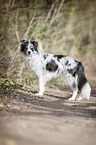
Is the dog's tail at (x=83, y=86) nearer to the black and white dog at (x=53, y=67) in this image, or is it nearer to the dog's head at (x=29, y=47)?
the black and white dog at (x=53, y=67)

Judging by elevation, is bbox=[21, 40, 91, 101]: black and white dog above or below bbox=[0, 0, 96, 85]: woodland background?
below

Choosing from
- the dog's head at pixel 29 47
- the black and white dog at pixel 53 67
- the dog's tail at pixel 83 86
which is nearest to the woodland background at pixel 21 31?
the dog's head at pixel 29 47

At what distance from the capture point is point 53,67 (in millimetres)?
6902

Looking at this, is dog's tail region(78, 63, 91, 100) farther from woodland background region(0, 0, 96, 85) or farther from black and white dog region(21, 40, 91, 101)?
woodland background region(0, 0, 96, 85)

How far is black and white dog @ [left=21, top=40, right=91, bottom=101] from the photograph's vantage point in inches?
253

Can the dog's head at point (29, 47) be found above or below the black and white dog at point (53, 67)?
above

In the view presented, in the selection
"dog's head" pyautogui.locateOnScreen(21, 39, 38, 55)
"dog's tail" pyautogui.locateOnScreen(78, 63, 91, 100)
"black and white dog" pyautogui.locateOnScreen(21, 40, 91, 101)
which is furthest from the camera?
"dog's head" pyautogui.locateOnScreen(21, 39, 38, 55)

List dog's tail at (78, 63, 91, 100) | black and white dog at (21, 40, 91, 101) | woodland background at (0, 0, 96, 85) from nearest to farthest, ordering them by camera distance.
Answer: dog's tail at (78, 63, 91, 100) < black and white dog at (21, 40, 91, 101) < woodland background at (0, 0, 96, 85)

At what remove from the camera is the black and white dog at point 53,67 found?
6427 millimetres

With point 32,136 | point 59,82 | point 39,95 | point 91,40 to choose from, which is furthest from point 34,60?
point 91,40

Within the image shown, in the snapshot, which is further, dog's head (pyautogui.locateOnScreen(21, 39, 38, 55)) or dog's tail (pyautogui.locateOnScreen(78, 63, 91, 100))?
dog's head (pyautogui.locateOnScreen(21, 39, 38, 55))

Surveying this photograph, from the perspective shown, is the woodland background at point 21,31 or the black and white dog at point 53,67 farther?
the woodland background at point 21,31

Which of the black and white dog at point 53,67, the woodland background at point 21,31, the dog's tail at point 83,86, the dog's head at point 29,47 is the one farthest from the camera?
the woodland background at point 21,31

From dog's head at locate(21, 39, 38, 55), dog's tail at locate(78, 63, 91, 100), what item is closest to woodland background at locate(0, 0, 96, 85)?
dog's head at locate(21, 39, 38, 55)
